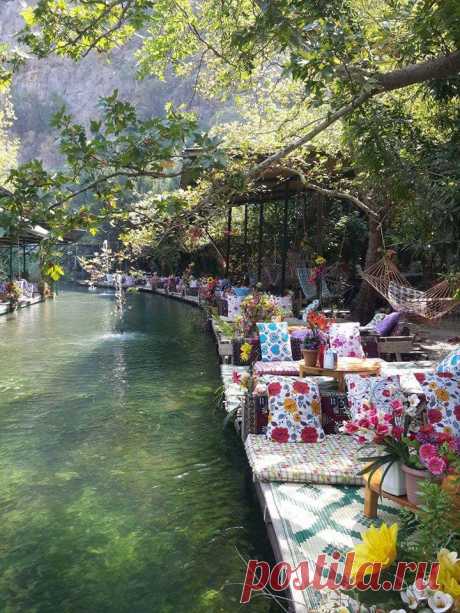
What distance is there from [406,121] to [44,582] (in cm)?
454

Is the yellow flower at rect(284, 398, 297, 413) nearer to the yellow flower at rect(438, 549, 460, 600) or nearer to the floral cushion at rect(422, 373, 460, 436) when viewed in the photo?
the floral cushion at rect(422, 373, 460, 436)

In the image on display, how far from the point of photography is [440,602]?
189cm

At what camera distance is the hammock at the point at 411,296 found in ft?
28.1

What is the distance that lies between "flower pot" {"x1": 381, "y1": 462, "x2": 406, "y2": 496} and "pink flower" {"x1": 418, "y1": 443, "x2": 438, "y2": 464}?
0.78 feet

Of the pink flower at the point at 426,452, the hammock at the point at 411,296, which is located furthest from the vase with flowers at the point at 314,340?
the pink flower at the point at 426,452

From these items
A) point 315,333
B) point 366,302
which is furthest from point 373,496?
point 366,302

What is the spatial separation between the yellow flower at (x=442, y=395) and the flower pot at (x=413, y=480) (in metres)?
0.95

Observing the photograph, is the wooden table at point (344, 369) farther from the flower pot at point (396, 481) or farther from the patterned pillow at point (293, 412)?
the flower pot at point (396, 481)

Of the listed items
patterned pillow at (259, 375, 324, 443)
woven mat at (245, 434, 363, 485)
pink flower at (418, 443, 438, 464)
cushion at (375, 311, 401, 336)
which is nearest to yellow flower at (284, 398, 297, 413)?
patterned pillow at (259, 375, 324, 443)

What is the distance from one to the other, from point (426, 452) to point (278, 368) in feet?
12.3

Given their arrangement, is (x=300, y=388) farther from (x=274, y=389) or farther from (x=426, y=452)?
(x=426, y=452)

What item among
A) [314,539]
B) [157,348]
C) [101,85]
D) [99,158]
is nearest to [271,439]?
[314,539]

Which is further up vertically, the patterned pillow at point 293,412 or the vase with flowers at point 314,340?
the vase with flowers at point 314,340

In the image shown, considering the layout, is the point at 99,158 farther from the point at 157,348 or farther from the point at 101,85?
the point at 101,85
